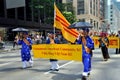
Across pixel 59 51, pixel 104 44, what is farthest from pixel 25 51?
pixel 104 44

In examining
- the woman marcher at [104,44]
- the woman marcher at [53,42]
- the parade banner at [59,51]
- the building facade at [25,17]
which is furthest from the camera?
the building facade at [25,17]

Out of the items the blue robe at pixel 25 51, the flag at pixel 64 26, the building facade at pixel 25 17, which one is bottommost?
the blue robe at pixel 25 51

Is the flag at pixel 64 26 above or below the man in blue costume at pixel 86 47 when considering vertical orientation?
above

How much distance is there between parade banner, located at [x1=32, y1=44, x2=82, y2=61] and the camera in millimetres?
14586

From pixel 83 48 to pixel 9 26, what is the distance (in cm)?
4887

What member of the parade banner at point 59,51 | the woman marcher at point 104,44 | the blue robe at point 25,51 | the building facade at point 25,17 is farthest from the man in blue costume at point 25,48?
the building facade at point 25,17

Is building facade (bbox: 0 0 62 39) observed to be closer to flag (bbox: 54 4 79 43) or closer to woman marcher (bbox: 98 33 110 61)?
woman marcher (bbox: 98 33 110 61)

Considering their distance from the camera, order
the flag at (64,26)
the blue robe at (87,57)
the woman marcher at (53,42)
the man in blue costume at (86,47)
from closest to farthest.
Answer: the blue robe at (87,57) → the man in blue costume at (86,47) → the woman marcher at (53,42) → the flag at (64,26)

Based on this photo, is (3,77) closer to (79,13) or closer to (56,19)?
(56,19)

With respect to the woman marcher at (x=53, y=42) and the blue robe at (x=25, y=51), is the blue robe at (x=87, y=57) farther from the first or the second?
the blue robe at (x=25, y=51)

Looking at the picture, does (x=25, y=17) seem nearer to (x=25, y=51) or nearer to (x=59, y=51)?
(x=25, y=51)

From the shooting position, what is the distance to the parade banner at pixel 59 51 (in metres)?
14.6

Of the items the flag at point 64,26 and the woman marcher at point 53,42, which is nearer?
the woman marcher at point 53,42

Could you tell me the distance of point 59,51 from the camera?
15.7 metres
